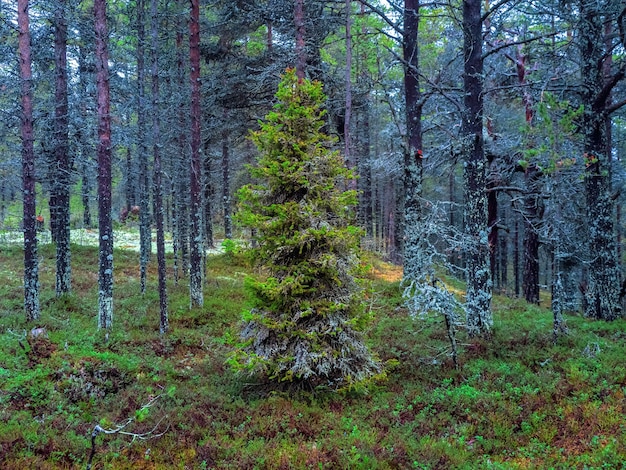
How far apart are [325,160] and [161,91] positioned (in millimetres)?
14586

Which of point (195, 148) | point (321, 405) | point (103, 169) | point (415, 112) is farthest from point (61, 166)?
point (321, 405)

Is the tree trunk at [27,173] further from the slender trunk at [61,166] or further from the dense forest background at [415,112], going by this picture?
→ the slender trunk at [61,166]

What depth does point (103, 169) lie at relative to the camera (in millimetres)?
10852

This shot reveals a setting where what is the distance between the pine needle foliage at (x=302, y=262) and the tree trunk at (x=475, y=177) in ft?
10.1

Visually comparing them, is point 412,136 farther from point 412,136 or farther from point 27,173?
point 27,173

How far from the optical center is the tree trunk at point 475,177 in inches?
368

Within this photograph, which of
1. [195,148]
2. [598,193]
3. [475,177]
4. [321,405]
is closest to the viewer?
[321,405]

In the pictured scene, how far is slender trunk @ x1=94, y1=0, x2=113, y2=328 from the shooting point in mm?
10750

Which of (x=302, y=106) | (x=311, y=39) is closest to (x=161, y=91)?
(x=311, y=39)

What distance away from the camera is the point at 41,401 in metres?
6.86

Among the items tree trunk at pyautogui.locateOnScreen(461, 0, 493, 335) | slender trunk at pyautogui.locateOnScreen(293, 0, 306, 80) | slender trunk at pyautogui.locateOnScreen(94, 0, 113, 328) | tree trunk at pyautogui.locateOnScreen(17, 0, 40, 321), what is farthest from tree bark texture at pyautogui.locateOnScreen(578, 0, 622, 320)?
tree trunk at pyautogui.locateOnScreen(17, 0, 40, 321)

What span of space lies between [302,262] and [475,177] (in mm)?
4645

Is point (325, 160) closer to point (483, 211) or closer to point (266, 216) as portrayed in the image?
point (266, 216)

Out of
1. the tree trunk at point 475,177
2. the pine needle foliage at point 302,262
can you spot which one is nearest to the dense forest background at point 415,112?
the tree trunk at point 475,177
